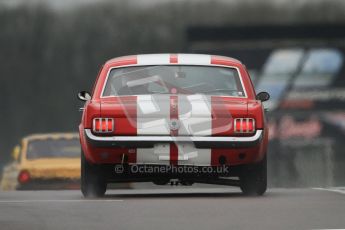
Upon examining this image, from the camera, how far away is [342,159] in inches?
1906

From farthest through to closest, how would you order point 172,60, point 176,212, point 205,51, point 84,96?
point 205,51 < point 84,96 < point 172,60 < point 176,212

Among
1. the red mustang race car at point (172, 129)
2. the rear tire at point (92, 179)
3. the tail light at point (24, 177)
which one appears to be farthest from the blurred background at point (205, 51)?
the rear tire at point (92, 179)

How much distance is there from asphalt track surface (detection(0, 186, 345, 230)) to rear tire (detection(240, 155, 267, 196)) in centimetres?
12

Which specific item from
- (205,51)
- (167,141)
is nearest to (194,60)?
(167,141)

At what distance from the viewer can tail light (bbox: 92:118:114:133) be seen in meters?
13.7

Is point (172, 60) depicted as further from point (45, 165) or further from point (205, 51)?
point (205, 51)

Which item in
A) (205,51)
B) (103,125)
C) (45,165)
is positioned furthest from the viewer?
(205,51)

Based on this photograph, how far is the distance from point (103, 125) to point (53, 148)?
723cm

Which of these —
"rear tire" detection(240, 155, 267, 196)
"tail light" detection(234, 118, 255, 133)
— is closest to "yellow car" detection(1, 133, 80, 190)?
"rear tire" detection(240, 155, 267, 196)

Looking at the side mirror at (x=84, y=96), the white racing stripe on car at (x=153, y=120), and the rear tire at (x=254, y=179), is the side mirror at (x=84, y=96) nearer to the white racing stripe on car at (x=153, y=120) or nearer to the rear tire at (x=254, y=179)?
the white racing stripe on car at (x=153, y=120)

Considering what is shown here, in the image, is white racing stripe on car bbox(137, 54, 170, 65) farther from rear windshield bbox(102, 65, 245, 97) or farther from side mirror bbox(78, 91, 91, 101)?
side mirror bbox(78, 91, 91, 101)

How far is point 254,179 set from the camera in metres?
14.4

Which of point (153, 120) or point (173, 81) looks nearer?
point (153, 120)

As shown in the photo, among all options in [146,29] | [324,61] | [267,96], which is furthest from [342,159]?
[267,96]
